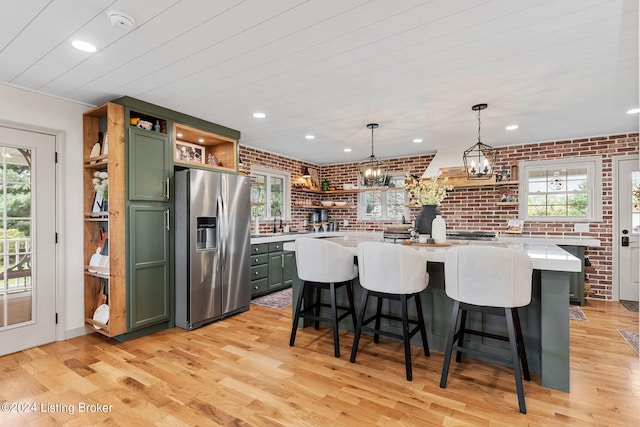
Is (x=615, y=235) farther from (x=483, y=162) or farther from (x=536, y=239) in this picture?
(x=483, y=162)

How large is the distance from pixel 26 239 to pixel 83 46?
197cm

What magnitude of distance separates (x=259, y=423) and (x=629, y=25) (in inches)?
128

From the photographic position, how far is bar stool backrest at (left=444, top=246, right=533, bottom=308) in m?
2.06

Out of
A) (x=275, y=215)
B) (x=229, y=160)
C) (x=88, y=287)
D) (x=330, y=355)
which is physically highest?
(x=229, y=160)

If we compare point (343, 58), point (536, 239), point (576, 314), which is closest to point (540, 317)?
point (576, 314)

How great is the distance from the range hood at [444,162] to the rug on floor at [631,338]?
111 inches

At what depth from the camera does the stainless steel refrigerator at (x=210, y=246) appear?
3.47m

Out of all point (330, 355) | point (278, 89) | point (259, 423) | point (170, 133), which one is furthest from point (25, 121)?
point (330, 355)

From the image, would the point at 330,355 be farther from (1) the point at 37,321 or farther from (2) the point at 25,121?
(2) the point at 25,121

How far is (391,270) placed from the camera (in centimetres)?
246

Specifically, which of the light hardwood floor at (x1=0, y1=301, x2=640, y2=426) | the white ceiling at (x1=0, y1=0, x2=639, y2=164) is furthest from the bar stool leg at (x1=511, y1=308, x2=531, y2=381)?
the white ceiling at (x1=0, y1=0, x2=639, y2=164)

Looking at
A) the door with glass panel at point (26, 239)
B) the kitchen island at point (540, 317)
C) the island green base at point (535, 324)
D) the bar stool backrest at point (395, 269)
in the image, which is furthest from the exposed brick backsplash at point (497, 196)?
the bar stool backrest at point (395, 269)

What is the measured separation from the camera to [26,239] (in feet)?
9.80

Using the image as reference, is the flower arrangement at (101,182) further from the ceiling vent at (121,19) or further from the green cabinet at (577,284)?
the green cabinet at (577,284)
